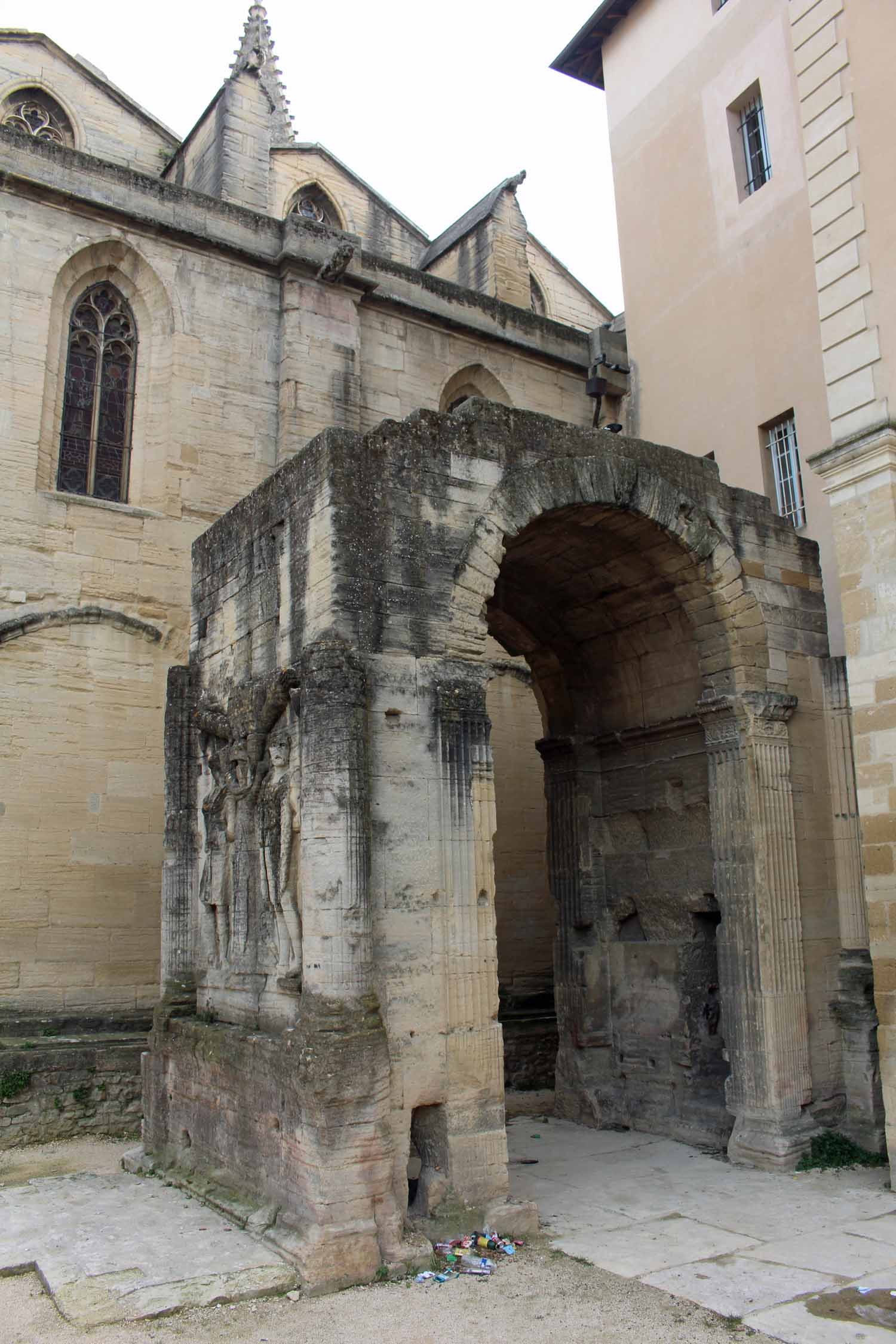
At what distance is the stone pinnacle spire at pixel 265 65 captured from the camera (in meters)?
15.6

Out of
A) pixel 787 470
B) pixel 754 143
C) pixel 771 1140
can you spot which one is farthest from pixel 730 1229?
pixel 754 143

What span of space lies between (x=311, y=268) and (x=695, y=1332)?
37.7 ft

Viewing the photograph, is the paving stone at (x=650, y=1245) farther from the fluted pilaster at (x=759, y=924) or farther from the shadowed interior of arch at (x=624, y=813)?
the shadowed interior of arch at (x=624, y=813)

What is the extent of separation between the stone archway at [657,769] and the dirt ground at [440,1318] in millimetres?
2569

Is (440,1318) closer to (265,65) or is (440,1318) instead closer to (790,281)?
(790,281)

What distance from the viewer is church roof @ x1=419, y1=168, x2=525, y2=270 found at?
16.9 metres

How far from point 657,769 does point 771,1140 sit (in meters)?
3.20

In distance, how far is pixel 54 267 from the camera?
455 inches

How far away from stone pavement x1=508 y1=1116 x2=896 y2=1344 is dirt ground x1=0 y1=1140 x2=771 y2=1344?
23cm

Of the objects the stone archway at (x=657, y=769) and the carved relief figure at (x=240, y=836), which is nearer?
the carved relief figure at (x=240, y=836)

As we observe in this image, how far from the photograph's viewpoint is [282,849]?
6879 millimetres

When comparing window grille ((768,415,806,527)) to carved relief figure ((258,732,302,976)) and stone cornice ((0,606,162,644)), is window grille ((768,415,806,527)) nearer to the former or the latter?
carved relief figure ((258,732,302,976))

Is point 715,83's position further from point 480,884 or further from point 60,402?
point 480,884

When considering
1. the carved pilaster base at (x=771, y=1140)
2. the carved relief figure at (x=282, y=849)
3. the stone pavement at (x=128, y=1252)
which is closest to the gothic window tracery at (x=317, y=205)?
the carved relief figure at (x=282, y=849)
